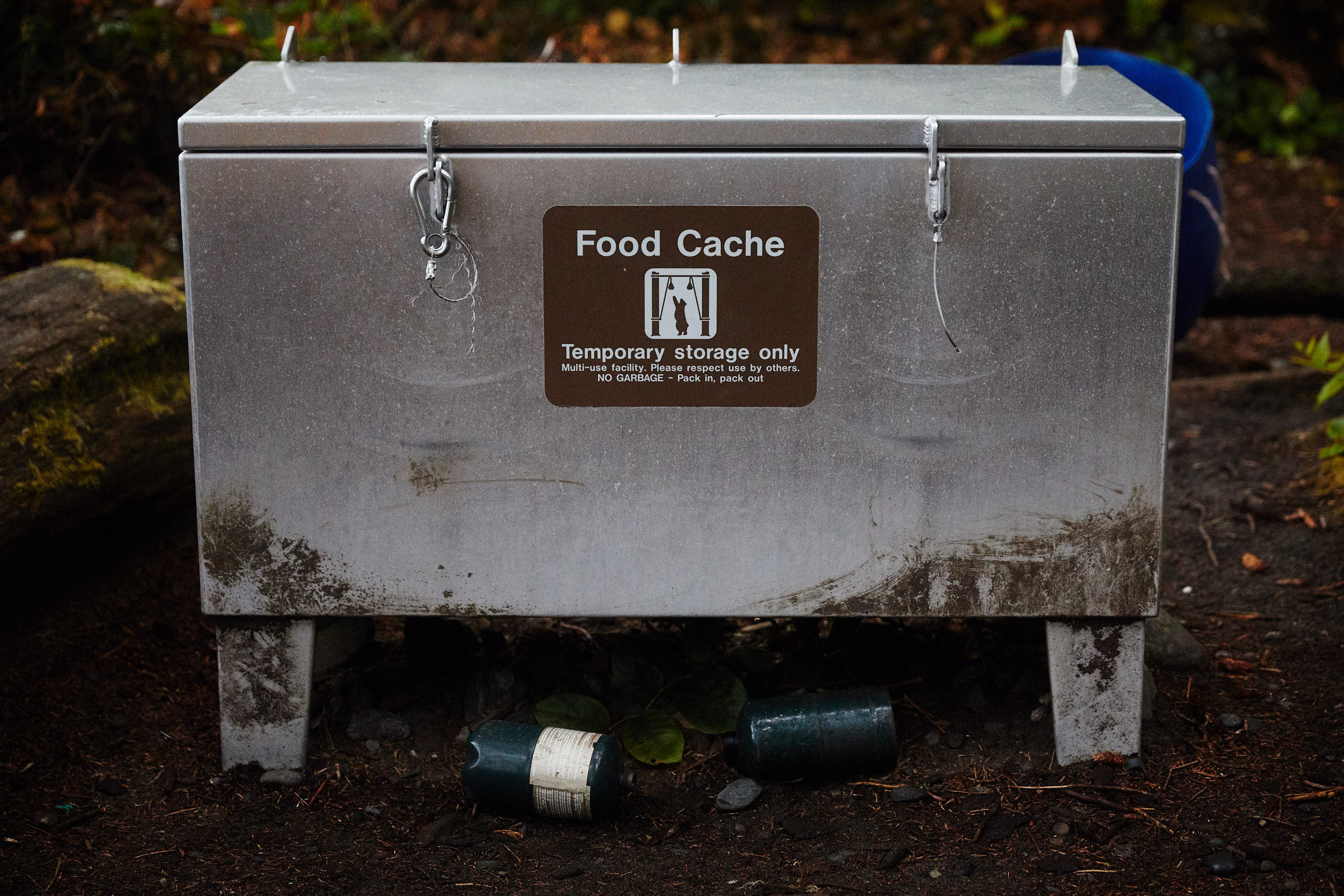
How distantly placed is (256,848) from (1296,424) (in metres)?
3.50

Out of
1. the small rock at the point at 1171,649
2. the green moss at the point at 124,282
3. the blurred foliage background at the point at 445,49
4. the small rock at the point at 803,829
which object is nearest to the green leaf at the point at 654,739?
the small rock at the point at 803,829

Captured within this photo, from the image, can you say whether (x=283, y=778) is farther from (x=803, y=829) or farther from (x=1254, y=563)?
(x=1254, y=563)

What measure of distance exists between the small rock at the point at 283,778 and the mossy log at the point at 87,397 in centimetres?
79

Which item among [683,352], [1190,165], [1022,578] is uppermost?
[1190,165]

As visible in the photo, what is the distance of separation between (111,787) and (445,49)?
19.6 feet

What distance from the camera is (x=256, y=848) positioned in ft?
7.43

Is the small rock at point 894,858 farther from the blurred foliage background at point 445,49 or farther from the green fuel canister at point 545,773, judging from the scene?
the blurred foliage background at point 445,49

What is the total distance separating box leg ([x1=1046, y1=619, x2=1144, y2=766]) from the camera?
2.37 m

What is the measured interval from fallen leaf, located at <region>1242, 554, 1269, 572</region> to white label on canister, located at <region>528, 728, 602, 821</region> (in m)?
1.95

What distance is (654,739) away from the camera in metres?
2.55

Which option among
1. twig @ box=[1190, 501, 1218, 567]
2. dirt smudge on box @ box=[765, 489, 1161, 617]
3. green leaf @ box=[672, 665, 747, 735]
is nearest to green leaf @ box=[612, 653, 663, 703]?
green leaf @ box=[672, 665, 747, 735]

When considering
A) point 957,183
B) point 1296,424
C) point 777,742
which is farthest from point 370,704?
point 1296,424

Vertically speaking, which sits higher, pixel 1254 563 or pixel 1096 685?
pixel 1096 685

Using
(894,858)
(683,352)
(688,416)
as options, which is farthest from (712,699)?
(683,352)
